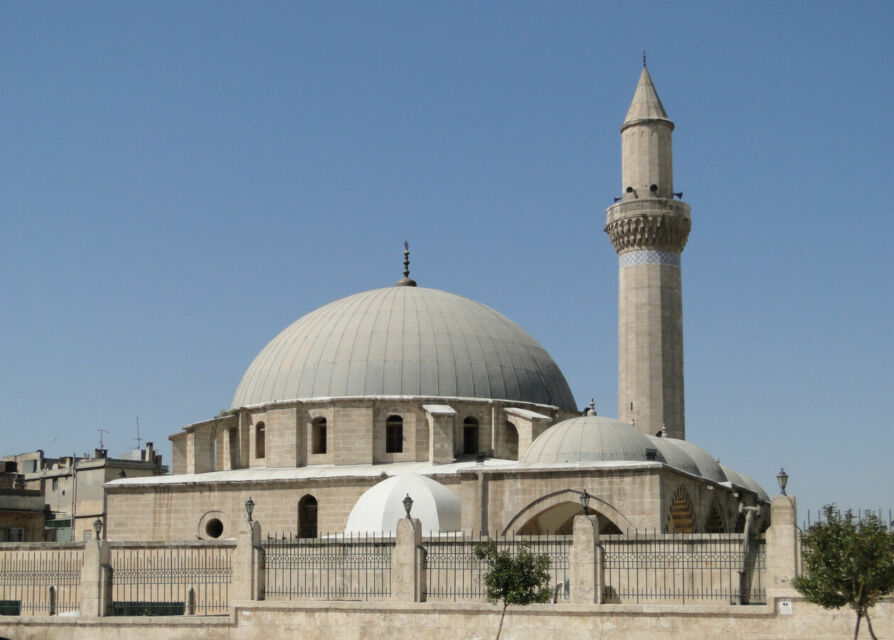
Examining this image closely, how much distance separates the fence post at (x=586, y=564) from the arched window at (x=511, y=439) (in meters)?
13.4

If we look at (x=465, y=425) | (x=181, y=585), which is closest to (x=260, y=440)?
(x=465, y=425)

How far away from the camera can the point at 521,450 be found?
31.3 metres

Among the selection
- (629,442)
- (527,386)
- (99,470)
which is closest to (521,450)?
(527,386)

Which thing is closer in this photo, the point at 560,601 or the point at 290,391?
the point at 560,601

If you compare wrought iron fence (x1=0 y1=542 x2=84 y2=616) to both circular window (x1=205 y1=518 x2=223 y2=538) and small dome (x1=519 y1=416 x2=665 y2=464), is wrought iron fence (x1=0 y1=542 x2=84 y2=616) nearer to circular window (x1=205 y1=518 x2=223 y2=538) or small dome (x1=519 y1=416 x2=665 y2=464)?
circular window (x1=205 y1=518 x2=223 y2=538)

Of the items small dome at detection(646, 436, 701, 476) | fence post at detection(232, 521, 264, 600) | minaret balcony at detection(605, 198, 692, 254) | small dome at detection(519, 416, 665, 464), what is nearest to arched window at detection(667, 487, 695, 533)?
small dome at detection(519, 416, 665, 464)

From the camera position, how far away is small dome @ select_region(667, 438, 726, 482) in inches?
1257

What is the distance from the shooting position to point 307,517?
3058cm

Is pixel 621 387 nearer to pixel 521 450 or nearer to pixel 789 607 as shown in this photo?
pixel 521 450

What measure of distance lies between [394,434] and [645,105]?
41.3 ft

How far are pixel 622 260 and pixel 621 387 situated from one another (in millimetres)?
3600

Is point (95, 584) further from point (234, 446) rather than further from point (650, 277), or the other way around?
point (650, 277)

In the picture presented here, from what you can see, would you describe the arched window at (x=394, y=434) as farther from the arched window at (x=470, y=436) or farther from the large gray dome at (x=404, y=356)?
the arched window at (x=470, y=436)

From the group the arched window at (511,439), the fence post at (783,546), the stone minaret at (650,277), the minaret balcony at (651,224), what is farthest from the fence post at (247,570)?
Answer: the minaret balcony at (651,224)
